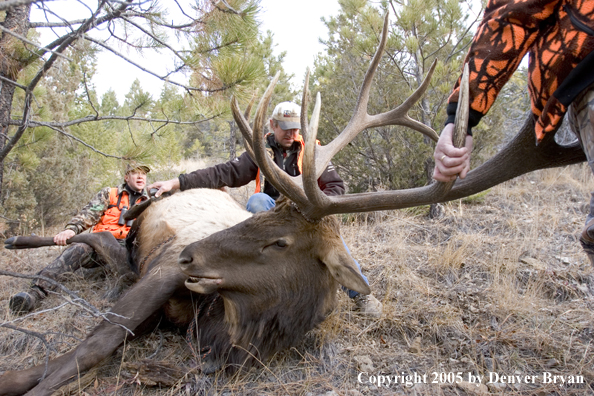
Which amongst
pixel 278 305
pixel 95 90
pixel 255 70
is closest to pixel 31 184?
pixel 255 70

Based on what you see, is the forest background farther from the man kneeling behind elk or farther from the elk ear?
the elk ear

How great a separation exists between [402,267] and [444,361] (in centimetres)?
134

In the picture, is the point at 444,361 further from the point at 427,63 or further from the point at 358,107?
the point at 427,63

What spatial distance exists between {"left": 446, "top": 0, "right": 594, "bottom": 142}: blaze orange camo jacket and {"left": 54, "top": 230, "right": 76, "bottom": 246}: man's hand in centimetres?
388

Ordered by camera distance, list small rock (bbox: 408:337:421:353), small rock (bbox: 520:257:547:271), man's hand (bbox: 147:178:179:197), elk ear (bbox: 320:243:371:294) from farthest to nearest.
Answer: man's hand (bbox: 147:178:179:197)
small rock (bbox: 520:257:547:271)
small rock (bbox: 408:337:421:353)
elk ear (bbox: 320:243:371:294)

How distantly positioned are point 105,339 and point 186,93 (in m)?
2.82

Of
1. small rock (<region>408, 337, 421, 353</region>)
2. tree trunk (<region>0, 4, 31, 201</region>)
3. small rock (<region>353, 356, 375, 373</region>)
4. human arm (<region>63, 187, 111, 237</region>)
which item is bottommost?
small rock (<region>353, 356, 375, 373</region>)

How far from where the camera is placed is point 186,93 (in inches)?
169

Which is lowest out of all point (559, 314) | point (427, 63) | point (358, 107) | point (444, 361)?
point (444, 361)

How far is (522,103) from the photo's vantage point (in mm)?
10078

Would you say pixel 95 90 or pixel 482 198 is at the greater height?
pixel 95 90

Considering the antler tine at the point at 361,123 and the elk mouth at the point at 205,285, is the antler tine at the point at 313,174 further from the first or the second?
the elk mouth at the point at 205,285

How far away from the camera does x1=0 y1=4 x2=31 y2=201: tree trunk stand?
3.22 m

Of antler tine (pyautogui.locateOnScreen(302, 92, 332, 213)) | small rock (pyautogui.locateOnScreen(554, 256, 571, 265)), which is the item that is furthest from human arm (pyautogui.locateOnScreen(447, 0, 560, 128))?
small rock (pyautogui.locateOnScreen(554, 256, 571, 265))
